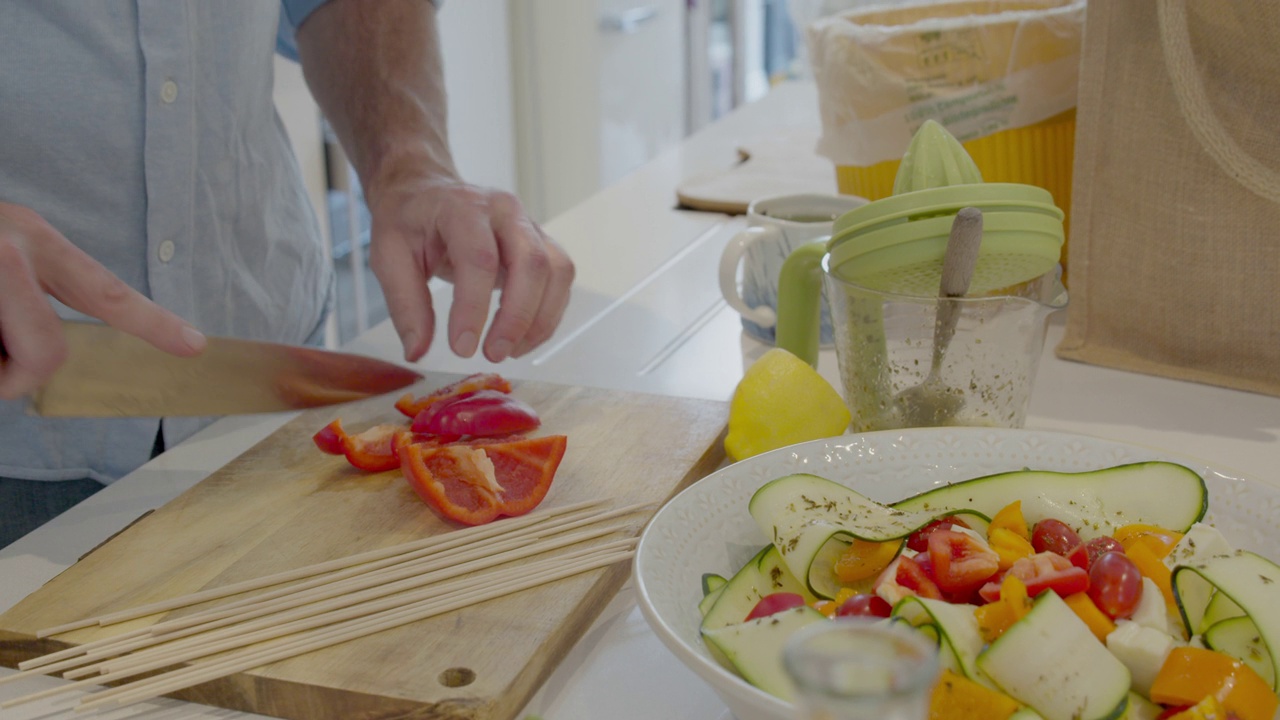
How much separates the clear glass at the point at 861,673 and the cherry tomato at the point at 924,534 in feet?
1.20

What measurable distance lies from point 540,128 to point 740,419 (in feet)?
11.3

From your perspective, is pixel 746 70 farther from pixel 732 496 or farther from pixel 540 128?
pixel 732 496

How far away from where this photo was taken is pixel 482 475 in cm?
87

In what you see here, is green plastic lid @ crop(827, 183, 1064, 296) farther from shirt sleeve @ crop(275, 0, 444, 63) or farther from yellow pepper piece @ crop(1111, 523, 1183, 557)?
shirt sleeve @ crop(275, 0, 444, 63)

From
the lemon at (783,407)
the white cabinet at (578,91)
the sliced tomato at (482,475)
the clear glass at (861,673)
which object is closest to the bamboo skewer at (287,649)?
the sliced tomato at (482,475)

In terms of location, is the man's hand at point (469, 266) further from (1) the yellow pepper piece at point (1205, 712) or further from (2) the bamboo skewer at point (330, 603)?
(1) the yellow pepper piece at point (1205, 712)

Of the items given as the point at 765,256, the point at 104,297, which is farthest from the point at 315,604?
the point at 765,256

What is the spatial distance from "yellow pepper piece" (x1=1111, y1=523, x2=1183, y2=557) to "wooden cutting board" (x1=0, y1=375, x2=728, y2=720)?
0.33m

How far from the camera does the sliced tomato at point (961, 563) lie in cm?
62

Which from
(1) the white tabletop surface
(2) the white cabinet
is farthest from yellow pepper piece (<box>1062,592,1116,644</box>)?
(2) the white cabinet

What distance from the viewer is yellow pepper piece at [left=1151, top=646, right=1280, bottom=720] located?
0.54 m

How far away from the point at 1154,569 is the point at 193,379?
0.74m

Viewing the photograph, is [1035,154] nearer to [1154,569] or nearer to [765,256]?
[765,256]

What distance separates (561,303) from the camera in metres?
1.12
